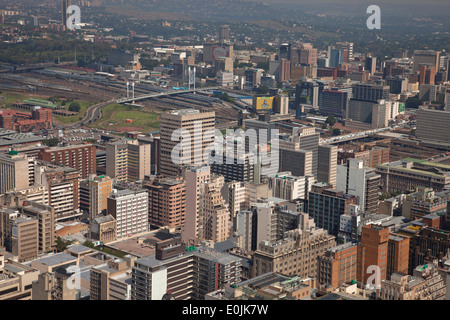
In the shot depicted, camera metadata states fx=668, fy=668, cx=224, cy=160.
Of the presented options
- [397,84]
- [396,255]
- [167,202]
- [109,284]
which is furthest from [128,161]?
[397,84]

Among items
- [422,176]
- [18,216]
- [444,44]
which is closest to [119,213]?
[18,216]

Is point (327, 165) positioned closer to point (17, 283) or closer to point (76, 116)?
point (17, 283)

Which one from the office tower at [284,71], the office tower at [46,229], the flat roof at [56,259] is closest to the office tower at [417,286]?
the flat roof at [56,259]

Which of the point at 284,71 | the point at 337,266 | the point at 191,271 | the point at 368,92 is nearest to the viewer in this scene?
the point at 191,271

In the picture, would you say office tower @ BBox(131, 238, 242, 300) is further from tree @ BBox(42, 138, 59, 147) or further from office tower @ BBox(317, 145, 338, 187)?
tree @ BBox(42, 138, 59, 147)

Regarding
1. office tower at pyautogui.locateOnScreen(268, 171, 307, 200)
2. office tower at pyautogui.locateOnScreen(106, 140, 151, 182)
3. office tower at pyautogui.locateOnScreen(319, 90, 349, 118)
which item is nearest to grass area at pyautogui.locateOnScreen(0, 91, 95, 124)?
office tower at pyautogui.locateOnScreen(106, 140, 151, 182)

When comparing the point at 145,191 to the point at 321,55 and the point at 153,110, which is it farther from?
the point at 321,55
